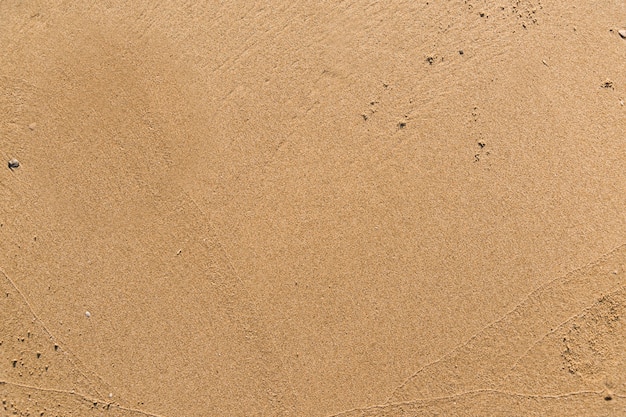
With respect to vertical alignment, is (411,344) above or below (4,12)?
below

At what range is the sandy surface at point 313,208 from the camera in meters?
3.17

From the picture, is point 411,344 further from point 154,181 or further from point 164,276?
point 154,181

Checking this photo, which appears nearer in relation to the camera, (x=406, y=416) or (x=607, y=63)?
(x=406, y=416)

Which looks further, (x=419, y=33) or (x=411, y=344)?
(x=419, y=33)

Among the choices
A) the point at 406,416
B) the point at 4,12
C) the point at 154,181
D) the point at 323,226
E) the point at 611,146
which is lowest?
the point at 406,416

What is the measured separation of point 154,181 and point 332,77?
4.61ft

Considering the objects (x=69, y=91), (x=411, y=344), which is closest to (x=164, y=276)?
(x=69, y=91)

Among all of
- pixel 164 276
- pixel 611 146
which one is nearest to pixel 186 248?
pixel 164 276

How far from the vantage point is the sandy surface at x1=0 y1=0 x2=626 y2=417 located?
10.4 ft

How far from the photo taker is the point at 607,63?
3355mm

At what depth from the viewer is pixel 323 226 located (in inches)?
129

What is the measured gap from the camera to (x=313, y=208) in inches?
129

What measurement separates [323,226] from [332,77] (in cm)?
103

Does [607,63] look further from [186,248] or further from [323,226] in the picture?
[186,248]
